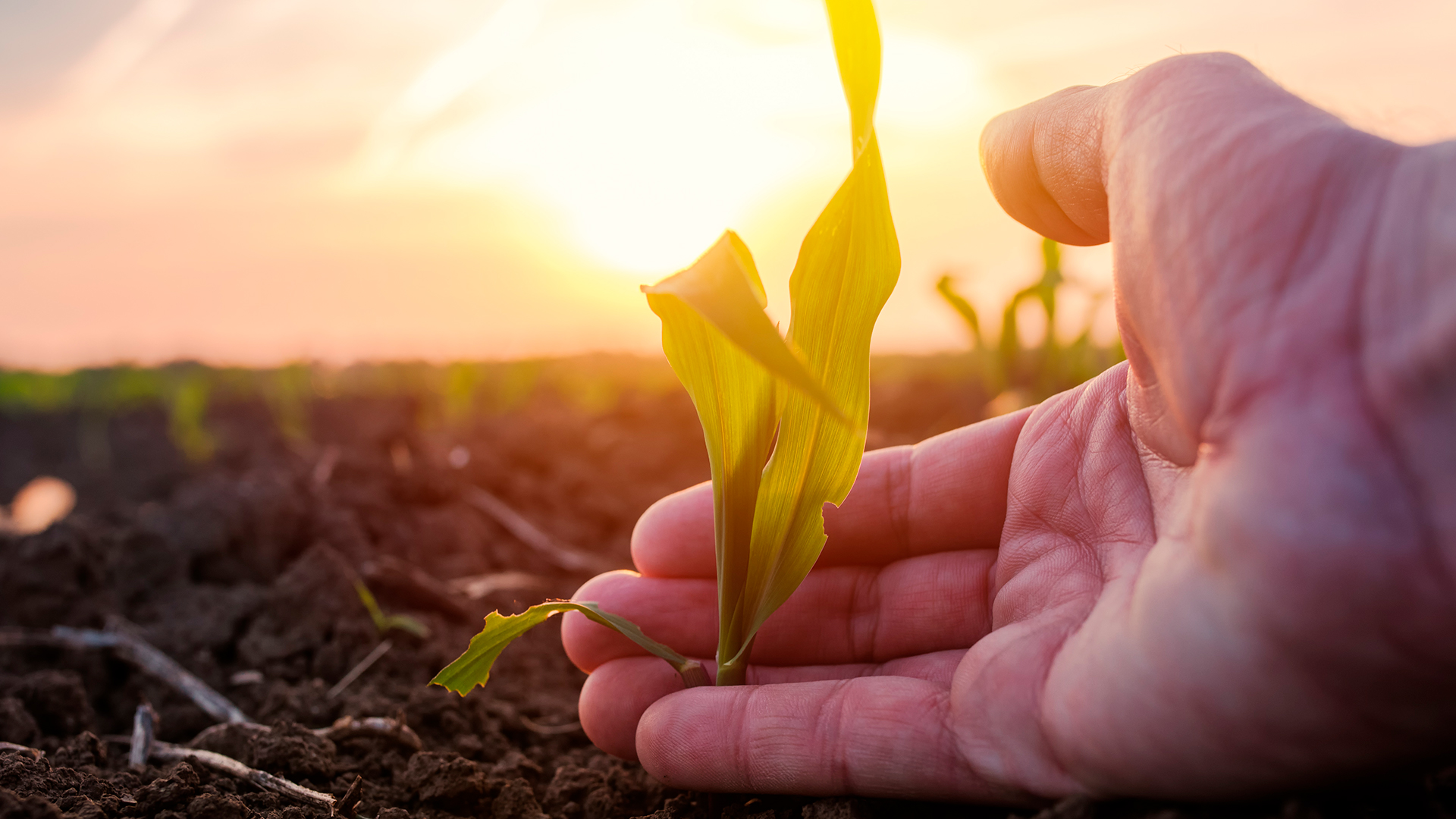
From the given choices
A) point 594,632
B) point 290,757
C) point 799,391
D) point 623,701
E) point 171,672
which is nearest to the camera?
point 799,391

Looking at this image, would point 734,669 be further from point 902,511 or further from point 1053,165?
point 1053,165

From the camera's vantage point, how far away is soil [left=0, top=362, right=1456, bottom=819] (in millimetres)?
1297

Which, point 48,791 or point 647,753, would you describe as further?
point 647,753

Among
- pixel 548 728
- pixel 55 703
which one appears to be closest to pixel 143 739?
pixel 55 703

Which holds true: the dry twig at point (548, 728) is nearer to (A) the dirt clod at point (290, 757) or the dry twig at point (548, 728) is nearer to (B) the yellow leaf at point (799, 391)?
(A) the dirt clod at point (290, 757)

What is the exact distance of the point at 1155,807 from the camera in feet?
3.44

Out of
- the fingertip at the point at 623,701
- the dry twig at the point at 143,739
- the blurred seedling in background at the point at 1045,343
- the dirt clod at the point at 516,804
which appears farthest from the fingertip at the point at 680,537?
the blurred seedling in background at the point at 1045,343

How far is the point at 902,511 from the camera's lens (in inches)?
68.7

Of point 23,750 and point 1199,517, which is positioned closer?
point 1199,517

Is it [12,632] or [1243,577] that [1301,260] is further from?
[12,632]

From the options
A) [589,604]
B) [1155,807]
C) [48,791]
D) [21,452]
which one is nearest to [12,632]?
[48,791]

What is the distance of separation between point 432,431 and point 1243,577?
213 inches

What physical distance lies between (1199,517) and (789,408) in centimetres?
63

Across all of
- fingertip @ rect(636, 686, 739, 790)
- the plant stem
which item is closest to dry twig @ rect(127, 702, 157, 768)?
fingertip @ rect(636, 686, 739, 790)
